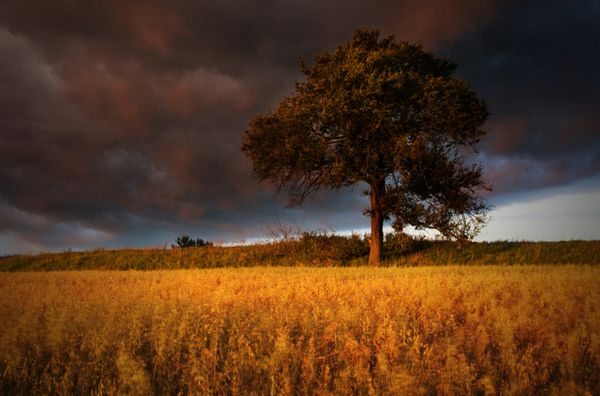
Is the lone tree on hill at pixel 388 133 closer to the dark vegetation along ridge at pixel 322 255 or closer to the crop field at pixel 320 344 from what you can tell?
the dark vegetation along ridge at pixel 322 255

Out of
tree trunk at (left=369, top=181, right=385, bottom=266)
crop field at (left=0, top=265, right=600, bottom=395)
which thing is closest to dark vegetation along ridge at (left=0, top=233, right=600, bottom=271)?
tree trunk at (left=369, top=181, right=385, bottom=266)

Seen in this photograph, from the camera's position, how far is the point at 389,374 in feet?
18.5

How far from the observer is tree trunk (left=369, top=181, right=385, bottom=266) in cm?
2555

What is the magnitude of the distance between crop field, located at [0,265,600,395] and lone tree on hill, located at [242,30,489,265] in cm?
1197

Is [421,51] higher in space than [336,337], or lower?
higher

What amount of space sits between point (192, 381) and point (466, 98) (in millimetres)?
23128

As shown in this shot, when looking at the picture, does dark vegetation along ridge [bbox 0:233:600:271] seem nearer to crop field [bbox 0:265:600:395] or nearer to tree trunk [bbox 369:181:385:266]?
tree trunk [bbox 369:181:385:266]

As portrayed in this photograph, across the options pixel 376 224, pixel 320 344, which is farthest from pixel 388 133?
pixel 320 344

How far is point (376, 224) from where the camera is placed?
25875 mm

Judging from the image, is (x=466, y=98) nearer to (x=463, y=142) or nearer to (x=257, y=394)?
(x=463, y=142)

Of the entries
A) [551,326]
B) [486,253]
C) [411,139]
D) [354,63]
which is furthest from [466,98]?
[551,326]

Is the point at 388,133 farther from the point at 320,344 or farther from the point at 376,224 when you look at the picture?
the point at 320,344

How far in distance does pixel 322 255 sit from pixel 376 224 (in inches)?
171

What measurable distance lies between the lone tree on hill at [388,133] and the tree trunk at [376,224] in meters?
0.06
